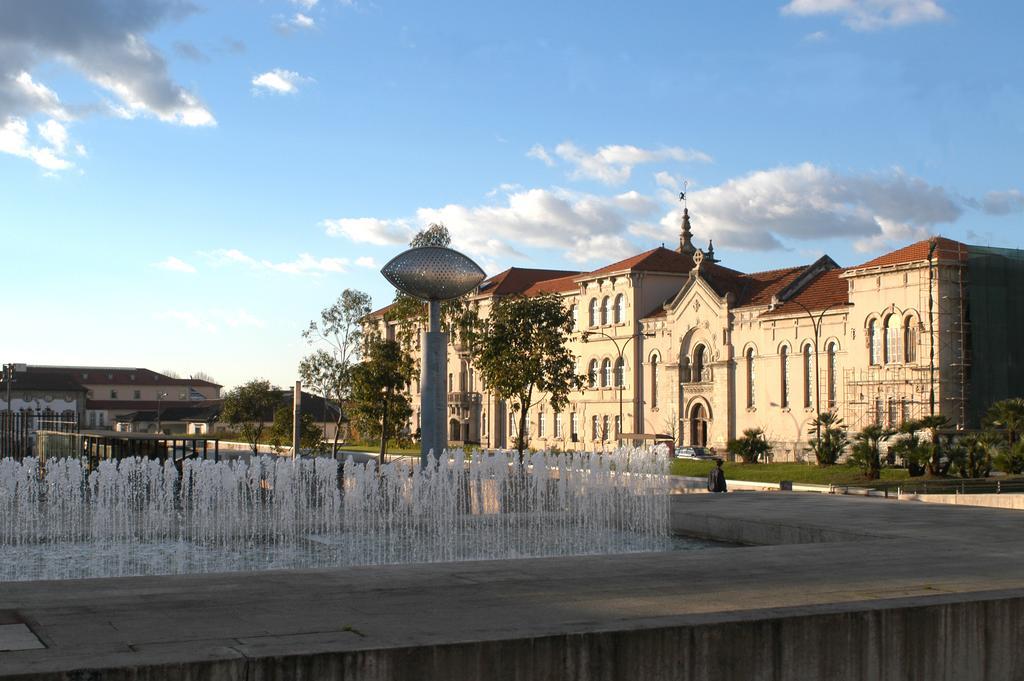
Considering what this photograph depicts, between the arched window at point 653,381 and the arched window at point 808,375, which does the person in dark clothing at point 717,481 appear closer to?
the arched window at point 808,375

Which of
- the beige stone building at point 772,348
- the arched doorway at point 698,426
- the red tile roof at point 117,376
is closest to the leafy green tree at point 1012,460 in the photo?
the beige stone building at point 772,348

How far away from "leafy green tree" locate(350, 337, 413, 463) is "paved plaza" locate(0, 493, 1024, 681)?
39890 mm

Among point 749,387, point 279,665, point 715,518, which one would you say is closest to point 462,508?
point 715,518

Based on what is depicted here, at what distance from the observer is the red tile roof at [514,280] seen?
80.7 meters

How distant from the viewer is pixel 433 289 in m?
29.4

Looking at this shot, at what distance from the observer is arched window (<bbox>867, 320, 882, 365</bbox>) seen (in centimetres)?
5188

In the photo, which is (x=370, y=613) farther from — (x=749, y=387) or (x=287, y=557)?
(x=749, y=387)

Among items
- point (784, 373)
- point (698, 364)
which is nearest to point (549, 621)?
point (784, 373)

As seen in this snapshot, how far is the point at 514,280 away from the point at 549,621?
73627 mm

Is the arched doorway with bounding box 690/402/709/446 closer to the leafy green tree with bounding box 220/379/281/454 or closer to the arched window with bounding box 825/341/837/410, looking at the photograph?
the arched window with bounding box 825/341/837/410

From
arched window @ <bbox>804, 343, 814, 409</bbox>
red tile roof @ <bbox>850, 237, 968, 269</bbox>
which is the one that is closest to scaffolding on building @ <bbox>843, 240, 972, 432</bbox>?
red tile roof @ <bbox>850, 237, 968, 269</bbox>

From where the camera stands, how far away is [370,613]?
9.62 m

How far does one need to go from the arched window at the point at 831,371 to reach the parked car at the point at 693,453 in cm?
634

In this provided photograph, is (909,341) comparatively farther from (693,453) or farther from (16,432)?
(16,432)
